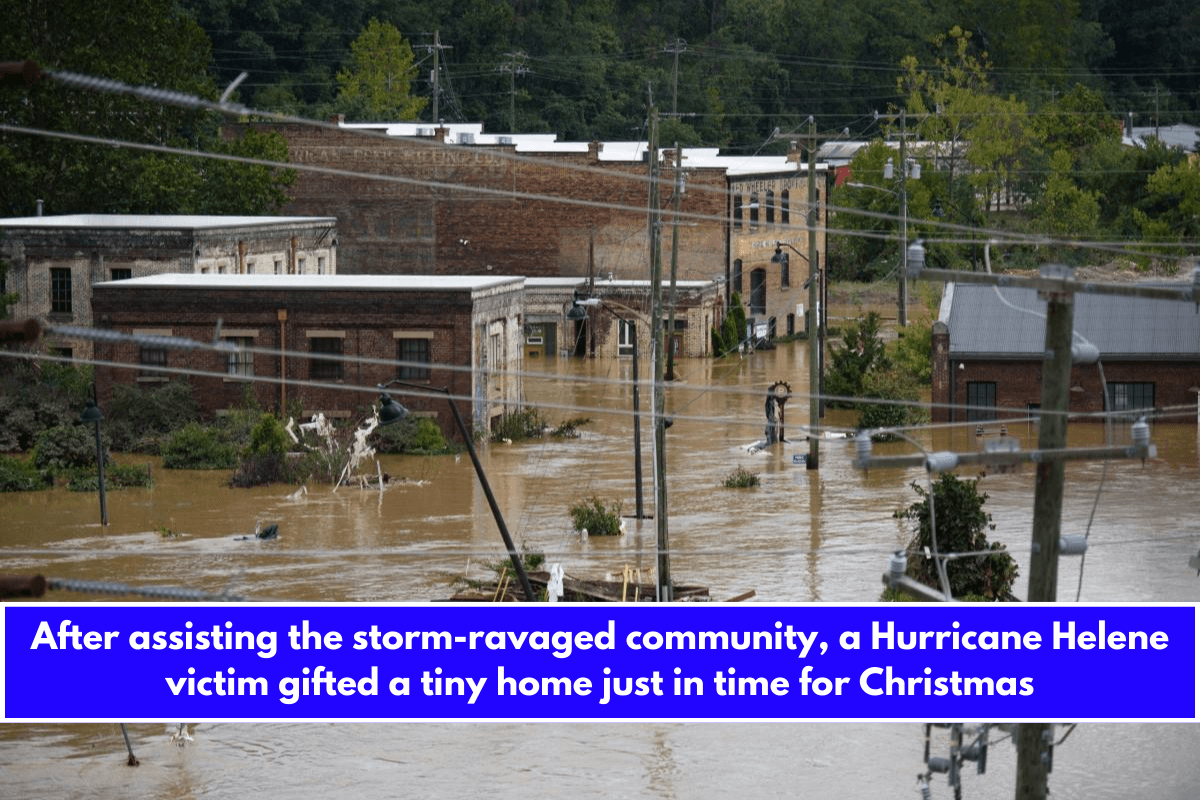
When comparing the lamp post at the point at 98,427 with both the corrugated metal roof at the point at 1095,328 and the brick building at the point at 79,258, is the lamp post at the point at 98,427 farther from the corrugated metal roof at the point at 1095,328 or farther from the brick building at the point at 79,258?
the corrugated metal roof at the point at 1095,328

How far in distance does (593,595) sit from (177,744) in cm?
662

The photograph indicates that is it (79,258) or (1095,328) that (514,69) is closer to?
(79,258)

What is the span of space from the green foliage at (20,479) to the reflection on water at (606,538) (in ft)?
1.90

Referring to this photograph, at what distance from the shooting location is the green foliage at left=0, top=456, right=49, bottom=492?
42156mm

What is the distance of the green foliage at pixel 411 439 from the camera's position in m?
46.8

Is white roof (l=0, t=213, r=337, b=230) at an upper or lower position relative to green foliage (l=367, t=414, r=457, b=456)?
upper

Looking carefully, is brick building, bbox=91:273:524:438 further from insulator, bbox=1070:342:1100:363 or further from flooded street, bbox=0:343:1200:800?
insulator, bbox=1070:342:1100:363

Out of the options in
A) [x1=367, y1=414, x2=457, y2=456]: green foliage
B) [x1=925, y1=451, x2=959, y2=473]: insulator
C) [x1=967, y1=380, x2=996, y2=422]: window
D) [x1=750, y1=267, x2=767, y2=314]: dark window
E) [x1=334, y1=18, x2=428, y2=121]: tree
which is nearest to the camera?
[x1=925, y1=451, x2=959, y2=473]: insulator

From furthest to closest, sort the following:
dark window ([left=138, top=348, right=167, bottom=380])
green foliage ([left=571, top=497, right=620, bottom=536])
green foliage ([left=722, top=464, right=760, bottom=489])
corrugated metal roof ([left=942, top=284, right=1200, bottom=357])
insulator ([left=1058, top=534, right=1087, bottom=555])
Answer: dark window ([left=138, top=348, right=167, bottom=380]) → corrugated metal roof ([left=942, top=284, right=1200, bottom=357]) → green foliage ([left=722, top=464, right=760, bottom=489]) → green foliage ([left=571, top=497, right=620, bottom=536]) → insulator ([left=1058, top=534, right=1087, bottom=555])


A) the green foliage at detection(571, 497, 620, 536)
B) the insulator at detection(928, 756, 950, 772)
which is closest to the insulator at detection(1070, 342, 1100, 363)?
the insulator at detection(928, 756, 950, 772)

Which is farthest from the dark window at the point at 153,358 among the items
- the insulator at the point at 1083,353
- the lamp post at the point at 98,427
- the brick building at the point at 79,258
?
the insulator at the point at 1083,353

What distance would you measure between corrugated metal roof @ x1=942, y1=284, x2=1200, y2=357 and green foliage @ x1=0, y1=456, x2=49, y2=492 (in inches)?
853

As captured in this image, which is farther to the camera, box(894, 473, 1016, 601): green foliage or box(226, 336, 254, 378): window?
box(226, 336, 254, 378): window

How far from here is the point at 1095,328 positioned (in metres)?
49.6
